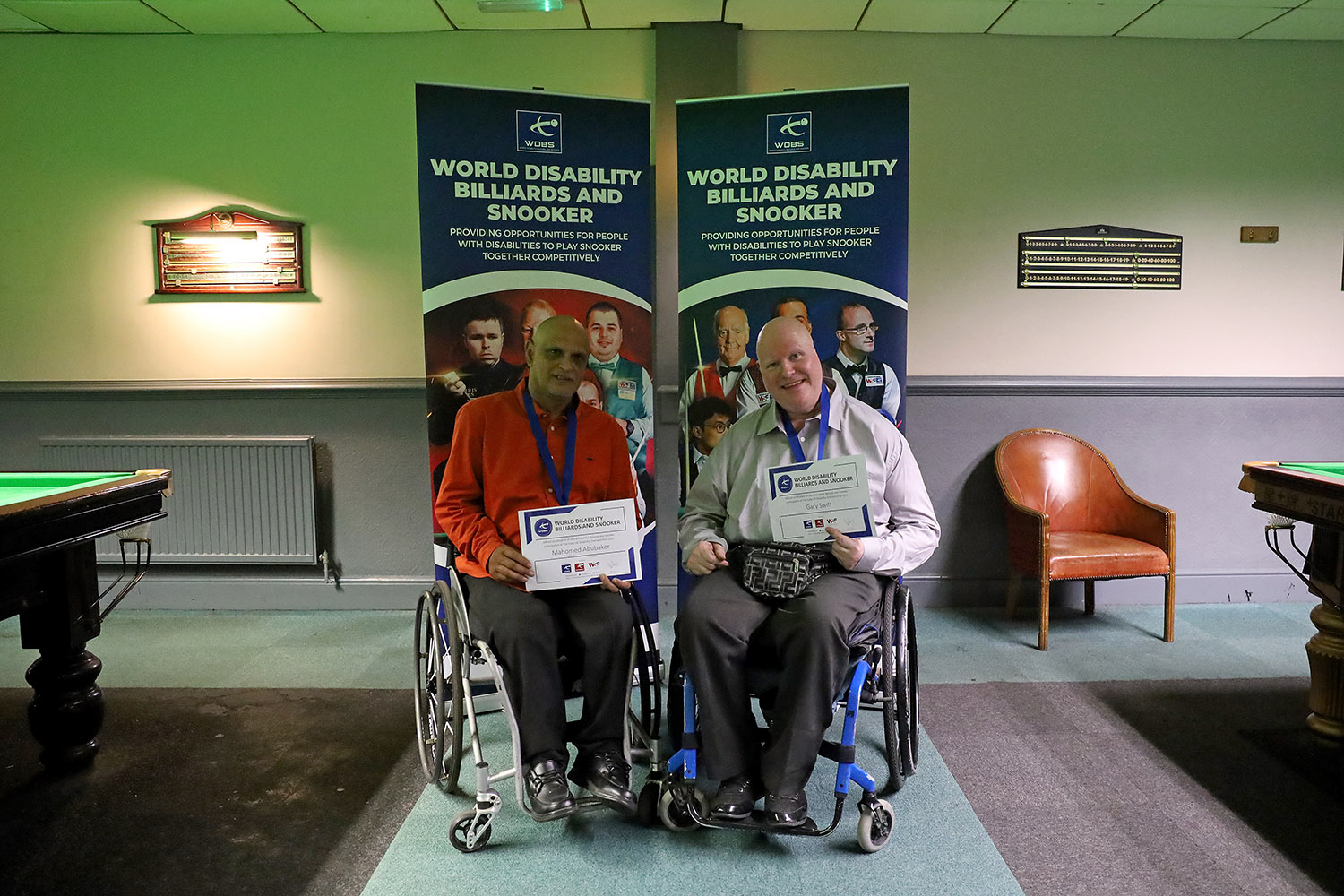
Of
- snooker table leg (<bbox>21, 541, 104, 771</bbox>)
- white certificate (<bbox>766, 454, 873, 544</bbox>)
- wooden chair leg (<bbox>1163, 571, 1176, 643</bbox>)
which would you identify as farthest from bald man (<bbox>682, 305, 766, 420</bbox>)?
wooden chair leg (<bbox>1163, 571, 1176, 643</bbox>)

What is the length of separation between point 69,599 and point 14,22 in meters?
3.08

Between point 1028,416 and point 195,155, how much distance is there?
4332 millimetres

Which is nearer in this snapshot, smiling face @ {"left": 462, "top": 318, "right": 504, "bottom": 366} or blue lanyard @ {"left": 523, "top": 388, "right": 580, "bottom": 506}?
blue lanyard @ {"left": 523, "top": 388, "right": 580, "bottom": 506}

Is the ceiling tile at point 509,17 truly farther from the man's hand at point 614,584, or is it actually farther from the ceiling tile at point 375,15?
the man's hand at point 614,584

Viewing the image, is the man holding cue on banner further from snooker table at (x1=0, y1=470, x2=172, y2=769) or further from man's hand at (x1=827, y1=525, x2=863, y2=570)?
snooker table at (x1=0, y1=470, x2=172, y2=769)

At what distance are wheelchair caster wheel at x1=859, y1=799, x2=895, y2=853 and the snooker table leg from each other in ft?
7.64

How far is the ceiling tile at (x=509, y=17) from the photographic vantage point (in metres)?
3.62

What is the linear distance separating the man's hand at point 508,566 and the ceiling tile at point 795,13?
2738 mm

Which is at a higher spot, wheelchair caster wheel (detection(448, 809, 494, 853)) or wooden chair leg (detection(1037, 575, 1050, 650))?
wooden chair leg (detection(1037, 575, 1050, 650))

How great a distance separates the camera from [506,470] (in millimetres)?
2393

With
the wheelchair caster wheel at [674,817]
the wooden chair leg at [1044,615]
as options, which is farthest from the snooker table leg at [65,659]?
the wooden chair leg at [1044,615]

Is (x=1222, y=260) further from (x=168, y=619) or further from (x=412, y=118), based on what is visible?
(x=168, y=619)

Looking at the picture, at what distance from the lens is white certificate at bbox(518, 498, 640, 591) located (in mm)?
2180

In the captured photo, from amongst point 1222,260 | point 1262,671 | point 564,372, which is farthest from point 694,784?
point 1222,260
